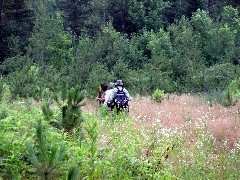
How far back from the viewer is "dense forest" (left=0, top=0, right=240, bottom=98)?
19531 mm

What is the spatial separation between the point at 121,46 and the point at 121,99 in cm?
1609

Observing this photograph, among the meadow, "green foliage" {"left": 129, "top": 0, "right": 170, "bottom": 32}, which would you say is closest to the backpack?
the meadow

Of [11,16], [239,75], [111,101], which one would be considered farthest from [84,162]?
[11,16]

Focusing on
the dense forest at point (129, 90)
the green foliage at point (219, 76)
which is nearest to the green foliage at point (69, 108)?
the dense forest at point (129, 90)

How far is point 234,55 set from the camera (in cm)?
2933

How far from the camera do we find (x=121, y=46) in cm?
2645

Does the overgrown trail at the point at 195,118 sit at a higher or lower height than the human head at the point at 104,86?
lower

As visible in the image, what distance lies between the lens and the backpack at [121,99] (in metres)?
10.7

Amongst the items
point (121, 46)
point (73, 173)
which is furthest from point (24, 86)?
point (121, 46)

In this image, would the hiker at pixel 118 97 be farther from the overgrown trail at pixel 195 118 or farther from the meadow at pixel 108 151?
the meadow at pixel 108 151

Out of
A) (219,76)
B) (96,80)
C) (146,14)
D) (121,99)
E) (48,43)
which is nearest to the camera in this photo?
(121,99)

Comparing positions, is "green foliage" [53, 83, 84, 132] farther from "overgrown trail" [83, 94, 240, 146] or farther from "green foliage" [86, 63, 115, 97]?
"green foliage" [86, 63, 115, 97]

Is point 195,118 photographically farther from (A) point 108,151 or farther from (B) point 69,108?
(A) point 108,151

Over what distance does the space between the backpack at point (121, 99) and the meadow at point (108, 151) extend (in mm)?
827
